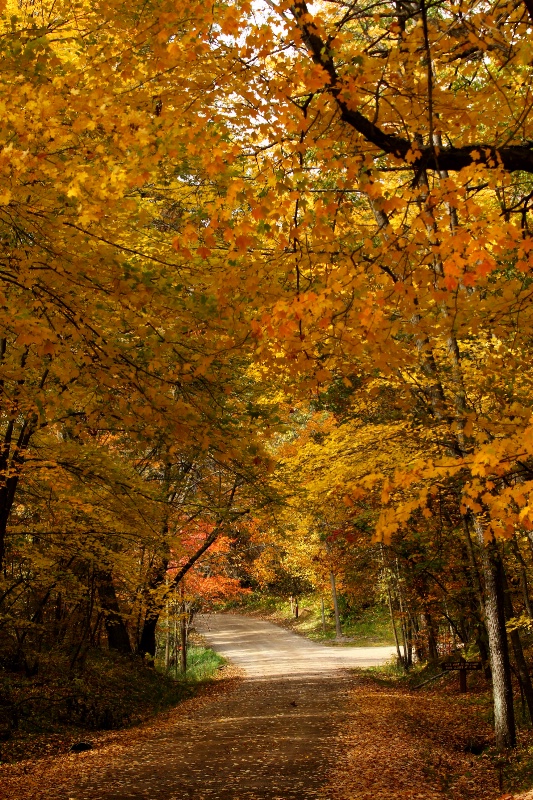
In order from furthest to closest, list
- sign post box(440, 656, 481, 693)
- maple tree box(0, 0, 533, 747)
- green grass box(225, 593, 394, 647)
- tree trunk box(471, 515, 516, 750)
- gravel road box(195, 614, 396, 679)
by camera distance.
A: 1. green grass box(225, 593, 394, 647)
2. gravel road box(195, 614, 396, 679)
3. sign post box(440, 656, 481, 693)
4. tree trunk box(471, 515, 516, 750)
5. maple tree box(0, 0, 533, 747)

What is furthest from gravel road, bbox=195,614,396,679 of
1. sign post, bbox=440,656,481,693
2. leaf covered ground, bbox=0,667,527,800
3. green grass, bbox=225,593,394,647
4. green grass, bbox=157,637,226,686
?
leaf covered ground, bbox=0,667,527,800

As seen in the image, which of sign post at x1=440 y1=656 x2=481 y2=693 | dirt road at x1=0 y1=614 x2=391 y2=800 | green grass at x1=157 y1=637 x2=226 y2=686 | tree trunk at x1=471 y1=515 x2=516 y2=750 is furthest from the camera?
green grass at x1=157 y1=637 x2=226 y2=686

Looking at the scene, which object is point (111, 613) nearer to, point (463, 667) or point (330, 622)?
point (463, 667)

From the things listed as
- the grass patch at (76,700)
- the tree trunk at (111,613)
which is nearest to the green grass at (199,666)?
the grass patch at (76,700)

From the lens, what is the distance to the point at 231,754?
890 centimetres

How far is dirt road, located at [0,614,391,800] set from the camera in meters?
7.11

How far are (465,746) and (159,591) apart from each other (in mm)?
6520

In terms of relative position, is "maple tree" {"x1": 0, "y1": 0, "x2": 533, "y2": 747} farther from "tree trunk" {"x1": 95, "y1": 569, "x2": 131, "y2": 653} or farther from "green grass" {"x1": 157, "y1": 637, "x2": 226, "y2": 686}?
"green grass" {"x1": 157, "y1": 637, "x2": 226, "y2": 686}

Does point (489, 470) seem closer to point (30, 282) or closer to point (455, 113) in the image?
point (455, 113)

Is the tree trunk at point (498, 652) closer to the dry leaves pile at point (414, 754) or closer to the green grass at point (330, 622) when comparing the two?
the dry leaves pile at point (414, 754)

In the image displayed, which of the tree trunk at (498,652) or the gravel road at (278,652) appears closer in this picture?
the tree trunk at (498,652)

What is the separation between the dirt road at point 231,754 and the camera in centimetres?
711

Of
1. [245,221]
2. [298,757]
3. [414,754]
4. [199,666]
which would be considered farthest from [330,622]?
[245,221]

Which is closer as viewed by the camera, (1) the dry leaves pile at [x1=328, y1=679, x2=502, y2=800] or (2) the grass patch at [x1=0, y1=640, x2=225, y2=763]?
(1) the dry leaves pile at [x1=328, y1=679, x2=502, y2=800]
